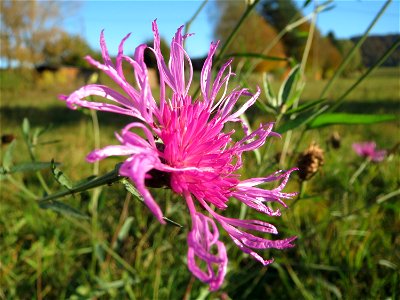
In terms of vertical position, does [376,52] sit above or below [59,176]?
above

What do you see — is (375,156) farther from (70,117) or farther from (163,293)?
(70,117)

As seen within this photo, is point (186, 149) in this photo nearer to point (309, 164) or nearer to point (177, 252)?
point (309, 164)

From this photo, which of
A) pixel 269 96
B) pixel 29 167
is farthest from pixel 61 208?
pixel 269 96

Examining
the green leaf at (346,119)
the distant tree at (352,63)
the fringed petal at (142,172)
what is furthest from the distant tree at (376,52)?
the fringed petal at (142,172)

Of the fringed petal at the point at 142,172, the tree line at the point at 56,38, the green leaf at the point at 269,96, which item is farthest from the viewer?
the tree line at the point at 56,38

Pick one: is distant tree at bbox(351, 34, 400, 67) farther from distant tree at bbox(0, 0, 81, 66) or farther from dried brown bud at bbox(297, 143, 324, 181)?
distant tree at bbox(0, 0, 81, 66)

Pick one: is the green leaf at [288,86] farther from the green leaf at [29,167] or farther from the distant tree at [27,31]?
the distant tree at [27,31]

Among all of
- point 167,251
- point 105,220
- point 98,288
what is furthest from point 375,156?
point 98,288

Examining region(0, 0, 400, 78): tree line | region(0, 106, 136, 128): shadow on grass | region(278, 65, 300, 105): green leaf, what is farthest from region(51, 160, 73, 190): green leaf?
region(0, 0, 400, 78): tree line
